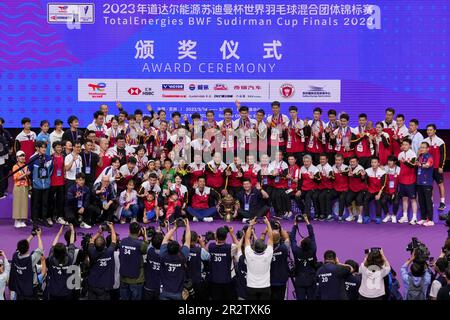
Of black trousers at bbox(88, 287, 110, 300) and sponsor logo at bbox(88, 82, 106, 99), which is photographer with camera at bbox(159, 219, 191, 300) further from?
sponsor logo at bbox(88, 82, 106, 99)

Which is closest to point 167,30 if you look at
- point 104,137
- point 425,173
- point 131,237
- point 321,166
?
point 104,137

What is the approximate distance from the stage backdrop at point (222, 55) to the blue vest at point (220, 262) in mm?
6973

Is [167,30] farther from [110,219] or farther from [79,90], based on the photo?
[110,219]

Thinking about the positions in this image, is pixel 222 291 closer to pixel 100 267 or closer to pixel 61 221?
pixel 100 267

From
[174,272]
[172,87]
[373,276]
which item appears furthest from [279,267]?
[172,87]

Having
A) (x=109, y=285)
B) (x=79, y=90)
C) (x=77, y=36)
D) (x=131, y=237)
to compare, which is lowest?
(x=109, y=285)

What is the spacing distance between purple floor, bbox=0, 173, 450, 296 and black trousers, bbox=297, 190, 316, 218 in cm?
36

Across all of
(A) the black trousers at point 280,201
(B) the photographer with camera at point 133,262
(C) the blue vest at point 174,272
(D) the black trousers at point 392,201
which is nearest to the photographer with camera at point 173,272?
(C) the blue vest at point 174,272

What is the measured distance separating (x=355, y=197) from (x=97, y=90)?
18.1 feet

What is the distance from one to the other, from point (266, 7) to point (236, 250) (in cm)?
753

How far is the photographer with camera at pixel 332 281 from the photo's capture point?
7.71 m

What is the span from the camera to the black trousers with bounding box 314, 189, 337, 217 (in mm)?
12766

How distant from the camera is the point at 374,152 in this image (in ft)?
43.6

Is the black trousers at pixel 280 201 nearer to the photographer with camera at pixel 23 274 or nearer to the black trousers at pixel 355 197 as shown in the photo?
the black trousers at pixel 355 197
